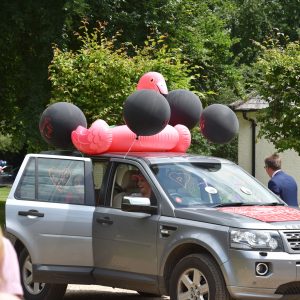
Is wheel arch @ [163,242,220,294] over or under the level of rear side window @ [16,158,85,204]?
under

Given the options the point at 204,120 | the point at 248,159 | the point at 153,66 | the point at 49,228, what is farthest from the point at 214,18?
the point at 49,228

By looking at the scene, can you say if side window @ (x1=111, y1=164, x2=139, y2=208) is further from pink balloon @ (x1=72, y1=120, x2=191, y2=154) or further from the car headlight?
the car headlight

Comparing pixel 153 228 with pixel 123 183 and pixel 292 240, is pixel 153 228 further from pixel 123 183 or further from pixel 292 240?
pixel 292 240

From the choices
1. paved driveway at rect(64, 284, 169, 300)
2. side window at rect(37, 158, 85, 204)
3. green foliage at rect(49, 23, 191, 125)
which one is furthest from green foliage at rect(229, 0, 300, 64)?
side window at rect(37, 158, 85, 204)

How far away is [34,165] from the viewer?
10148 mm

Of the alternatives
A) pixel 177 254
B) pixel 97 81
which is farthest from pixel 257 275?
pixel 97 81

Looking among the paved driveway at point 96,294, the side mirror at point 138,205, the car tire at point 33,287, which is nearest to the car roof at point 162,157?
the side mirror at point 138,205

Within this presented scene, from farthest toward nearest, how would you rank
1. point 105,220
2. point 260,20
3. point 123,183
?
point 260,20 < point 123,183 < point 105,220

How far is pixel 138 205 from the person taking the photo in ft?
29.1

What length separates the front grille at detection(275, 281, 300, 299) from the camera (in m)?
8.09

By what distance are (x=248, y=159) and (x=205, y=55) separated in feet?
26.1

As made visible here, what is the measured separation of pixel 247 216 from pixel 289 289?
0.76 meters

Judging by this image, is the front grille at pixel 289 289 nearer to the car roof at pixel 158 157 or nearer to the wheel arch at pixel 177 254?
the wheel arch at pixel 177 254

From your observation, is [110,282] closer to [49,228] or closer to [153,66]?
[49,228]
